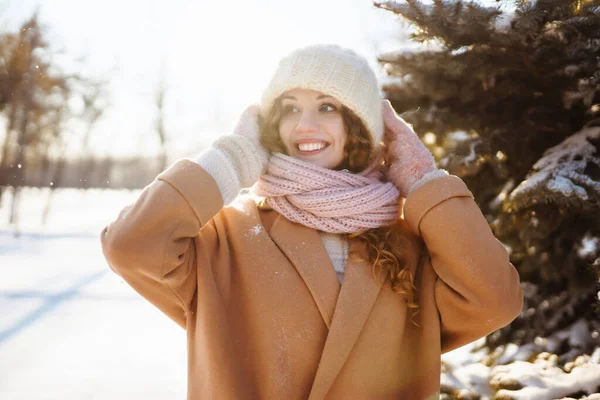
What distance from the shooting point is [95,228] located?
1326 centimetres

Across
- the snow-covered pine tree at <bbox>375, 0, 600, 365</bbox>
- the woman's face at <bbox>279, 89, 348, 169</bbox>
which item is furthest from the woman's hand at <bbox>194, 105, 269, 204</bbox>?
the snow-covered pine tree at <bbox>375, 0, 600, 365</bbox>

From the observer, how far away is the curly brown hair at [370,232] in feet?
4.83

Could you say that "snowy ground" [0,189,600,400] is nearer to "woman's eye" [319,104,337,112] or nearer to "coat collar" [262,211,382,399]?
"coat collar" [262,211,382,399]

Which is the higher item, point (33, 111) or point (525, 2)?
point (525, 2)

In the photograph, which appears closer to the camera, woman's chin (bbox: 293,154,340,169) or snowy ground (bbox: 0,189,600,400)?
woman's chin (bbox: 293,154,340,169)

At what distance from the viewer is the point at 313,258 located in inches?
58.9

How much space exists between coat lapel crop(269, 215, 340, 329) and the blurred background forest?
1052mm

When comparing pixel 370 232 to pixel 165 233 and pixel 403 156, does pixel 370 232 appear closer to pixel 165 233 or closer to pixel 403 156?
pixel 403 156

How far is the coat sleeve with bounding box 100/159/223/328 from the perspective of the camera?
1.27 metres

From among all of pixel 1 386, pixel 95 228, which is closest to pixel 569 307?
pixel 1 386

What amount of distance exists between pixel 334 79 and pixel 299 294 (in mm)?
786

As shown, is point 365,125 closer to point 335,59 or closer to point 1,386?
point 335,59

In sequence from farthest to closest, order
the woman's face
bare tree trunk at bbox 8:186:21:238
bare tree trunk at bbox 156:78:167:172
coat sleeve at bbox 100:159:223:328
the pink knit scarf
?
bare tree trunk at bbox 156:78:167:172, bare tree trunk at bbox 8:186:21:238, the woman's face, the pink knit scarf, coat sleeve at bbox 100:159:223:328

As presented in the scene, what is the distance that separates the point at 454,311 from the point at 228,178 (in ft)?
2.85
